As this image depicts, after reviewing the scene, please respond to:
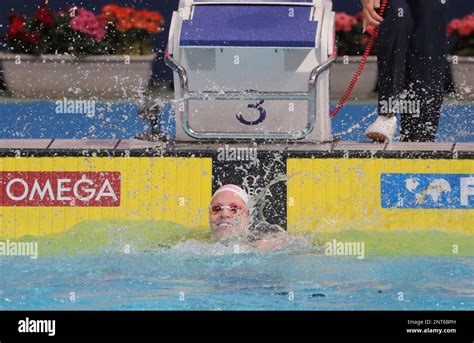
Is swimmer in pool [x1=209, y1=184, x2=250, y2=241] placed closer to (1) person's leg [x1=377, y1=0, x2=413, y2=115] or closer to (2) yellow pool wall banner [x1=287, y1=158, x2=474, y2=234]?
(2) yellow pool wall banner [x1=287, y1=158, x2=474, y2=234]

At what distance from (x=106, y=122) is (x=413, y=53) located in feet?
14.4

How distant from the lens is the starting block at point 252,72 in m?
7.81

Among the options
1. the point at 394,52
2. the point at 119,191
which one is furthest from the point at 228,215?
the point at 394,52

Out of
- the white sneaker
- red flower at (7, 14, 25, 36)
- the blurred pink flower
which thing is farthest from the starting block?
red flower at (7, 14, 25, 36)

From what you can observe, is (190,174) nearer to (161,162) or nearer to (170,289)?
(161,162)

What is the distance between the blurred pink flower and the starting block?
5.76m

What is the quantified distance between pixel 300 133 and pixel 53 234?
4.35 ft

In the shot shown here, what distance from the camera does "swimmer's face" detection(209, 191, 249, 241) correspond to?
750 centimetres

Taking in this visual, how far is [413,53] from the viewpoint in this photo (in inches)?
321

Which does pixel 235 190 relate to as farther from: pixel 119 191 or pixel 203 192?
pixel 119 191
